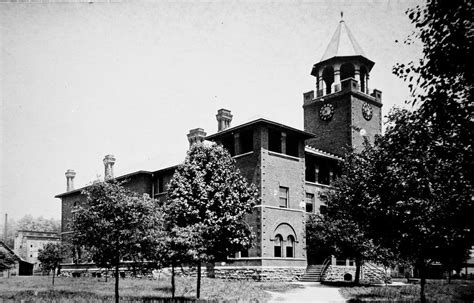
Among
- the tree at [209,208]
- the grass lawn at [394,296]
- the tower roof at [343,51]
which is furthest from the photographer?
the tower roof at [343,51]

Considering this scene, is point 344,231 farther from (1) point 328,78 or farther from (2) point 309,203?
(1) point 328,78

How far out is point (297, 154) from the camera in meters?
38.0

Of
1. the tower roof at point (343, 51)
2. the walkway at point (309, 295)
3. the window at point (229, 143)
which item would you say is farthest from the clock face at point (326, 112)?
the walkway at point (309, 295)

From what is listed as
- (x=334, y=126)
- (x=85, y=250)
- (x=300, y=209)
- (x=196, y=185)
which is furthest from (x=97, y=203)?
(x=334, y=126)

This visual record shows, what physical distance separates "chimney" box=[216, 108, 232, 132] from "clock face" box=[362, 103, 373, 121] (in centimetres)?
1224

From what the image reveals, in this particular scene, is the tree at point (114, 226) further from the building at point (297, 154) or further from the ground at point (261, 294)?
the building at point (297, 154)

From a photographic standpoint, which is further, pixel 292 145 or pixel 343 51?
pixel 343 51

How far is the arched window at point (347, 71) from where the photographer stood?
42.9m

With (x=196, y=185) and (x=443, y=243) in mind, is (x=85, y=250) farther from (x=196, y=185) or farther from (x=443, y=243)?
(x=443, y=243)

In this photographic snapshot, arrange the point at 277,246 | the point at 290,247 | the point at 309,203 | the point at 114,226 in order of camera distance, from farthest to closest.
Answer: the point at 309,203
the point at 290,247
the point at 277,246
the point at 114,226

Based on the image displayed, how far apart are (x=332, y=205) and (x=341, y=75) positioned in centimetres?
1736

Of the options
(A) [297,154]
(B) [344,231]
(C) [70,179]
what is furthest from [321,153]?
(C) [70,179]

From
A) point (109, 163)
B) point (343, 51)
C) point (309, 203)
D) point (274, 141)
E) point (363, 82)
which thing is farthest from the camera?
point (109, 163)

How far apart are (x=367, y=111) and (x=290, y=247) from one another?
15.5 metres
